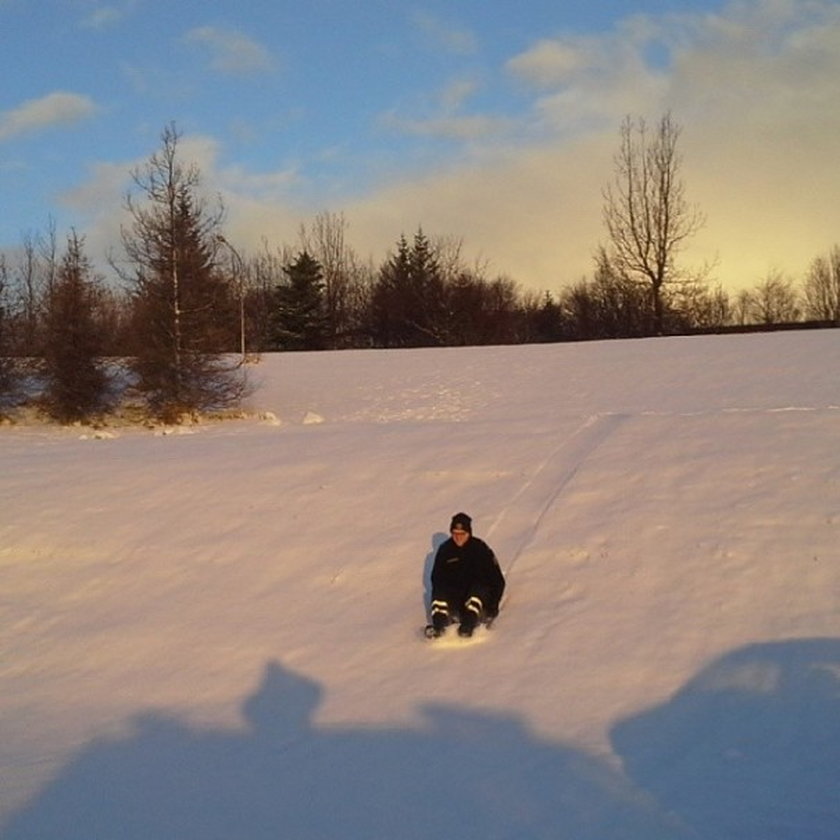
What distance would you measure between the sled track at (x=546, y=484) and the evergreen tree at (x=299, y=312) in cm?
4196

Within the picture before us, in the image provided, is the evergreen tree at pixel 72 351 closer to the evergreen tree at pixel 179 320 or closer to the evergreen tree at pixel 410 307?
the evergreen tree at pixel 179 320

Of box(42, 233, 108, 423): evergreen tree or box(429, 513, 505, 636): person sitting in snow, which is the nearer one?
box(429, 513, 505, 636): person sitting in snow

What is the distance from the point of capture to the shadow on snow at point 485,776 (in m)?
6.10

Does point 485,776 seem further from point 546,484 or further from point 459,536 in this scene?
point 546,484

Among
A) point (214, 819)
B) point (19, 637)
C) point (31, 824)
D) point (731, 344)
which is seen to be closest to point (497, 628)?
point (214, 819)

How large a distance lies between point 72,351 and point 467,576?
2034 centimetres

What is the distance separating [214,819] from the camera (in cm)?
652

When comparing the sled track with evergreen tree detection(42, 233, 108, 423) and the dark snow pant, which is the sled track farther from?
evergreen tree detection(42, 233, 108, 423)

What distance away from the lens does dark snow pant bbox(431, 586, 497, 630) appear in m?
8.98

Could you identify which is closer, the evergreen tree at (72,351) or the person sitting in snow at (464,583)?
the person sitting in snow at (464,583)

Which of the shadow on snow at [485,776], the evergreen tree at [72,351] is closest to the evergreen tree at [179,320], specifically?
the evergreen tree at [72,351]

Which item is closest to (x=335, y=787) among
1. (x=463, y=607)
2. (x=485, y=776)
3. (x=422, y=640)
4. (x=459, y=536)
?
(x=485, y=776)

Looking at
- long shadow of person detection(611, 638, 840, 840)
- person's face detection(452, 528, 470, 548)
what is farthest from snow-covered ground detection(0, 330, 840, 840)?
person's face detection(452, 528, 470, 548)

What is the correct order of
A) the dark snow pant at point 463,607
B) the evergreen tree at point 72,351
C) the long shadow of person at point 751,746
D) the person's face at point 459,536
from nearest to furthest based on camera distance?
the long shadow of person at point 751,746, the dark snow pant at point 463,607, the person's face at point 459,536, the evergreen tree at point 72,351
